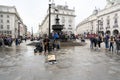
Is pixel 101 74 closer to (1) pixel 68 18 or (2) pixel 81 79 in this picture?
(2) pixel 81 79

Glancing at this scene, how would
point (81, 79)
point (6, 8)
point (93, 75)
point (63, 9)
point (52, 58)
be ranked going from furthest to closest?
point (63, 9) → point (6, 8) → point (52, 58) → point (93, 75) → point (81, 79)

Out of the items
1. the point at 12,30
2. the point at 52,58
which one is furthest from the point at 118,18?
the point at 52,58

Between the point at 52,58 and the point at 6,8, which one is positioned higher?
the point at 6,8

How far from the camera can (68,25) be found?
287ft

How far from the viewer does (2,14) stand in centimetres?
7612

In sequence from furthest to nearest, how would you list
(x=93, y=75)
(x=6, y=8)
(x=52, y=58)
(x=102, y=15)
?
(x=6, y=8) < (x=102, y=15) < (x=52, y=58) < (x=93, y=75)

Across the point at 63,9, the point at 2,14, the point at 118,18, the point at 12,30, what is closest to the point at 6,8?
the point at 2,14

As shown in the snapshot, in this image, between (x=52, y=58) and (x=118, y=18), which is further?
(x=118, y=18)

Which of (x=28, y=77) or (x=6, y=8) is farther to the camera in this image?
(x=6, y=8)

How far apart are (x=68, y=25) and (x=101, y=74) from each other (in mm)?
80959

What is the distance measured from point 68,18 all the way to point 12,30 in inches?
1079

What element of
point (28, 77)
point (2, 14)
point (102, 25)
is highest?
point (2, 14)

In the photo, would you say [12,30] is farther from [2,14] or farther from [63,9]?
[63,9]

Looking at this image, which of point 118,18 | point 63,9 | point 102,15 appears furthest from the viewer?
point 63,9
